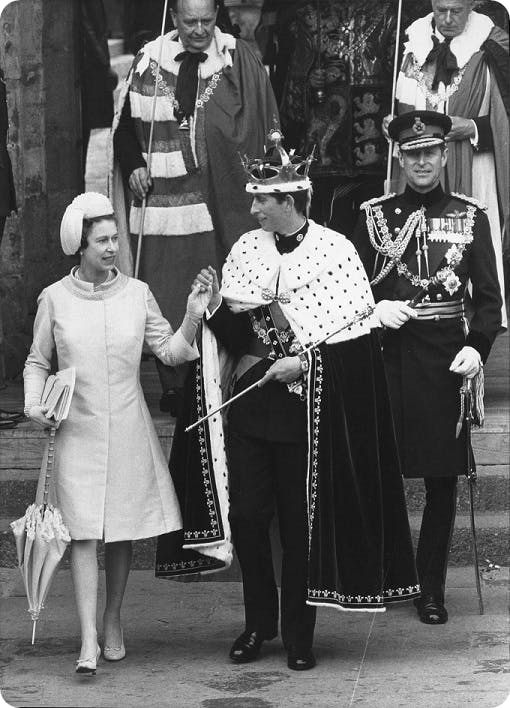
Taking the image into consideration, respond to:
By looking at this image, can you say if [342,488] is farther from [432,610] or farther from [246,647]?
[432,610]

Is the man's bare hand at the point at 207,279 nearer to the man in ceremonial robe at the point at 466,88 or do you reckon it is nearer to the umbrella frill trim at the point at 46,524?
the umbrella frill trim at the point at 46,524

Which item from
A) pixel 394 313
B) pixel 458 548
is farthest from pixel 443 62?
pixel 458 548

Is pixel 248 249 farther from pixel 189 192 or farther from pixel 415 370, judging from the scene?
pixel 189 192

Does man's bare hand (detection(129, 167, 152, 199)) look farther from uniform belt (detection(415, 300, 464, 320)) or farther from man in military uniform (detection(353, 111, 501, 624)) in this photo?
uniform belt (detection(415, 300, 464, 320))

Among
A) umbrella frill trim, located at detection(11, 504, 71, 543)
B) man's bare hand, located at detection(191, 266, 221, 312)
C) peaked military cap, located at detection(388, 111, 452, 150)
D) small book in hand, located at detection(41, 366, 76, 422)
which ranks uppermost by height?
peaked military cap, located at detection(388, 111, 452, 150)

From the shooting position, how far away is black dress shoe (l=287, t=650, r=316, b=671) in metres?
5.83

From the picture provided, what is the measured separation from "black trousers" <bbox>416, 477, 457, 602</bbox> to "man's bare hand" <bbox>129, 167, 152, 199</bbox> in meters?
2.07

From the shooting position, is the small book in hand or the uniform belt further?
the uniform belt

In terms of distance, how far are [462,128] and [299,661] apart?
9.38 feet

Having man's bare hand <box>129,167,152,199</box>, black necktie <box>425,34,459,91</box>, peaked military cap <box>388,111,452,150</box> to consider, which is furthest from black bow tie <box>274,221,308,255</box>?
black necktie <box>425,34,459,91</box>

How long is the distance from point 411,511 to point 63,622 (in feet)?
5.70

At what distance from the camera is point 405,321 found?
633 centimetres

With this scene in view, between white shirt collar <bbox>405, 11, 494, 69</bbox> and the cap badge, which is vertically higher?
white shirt collar <bbox>405, 11, 494, 69</bbox>

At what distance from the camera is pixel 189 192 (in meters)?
7.61
